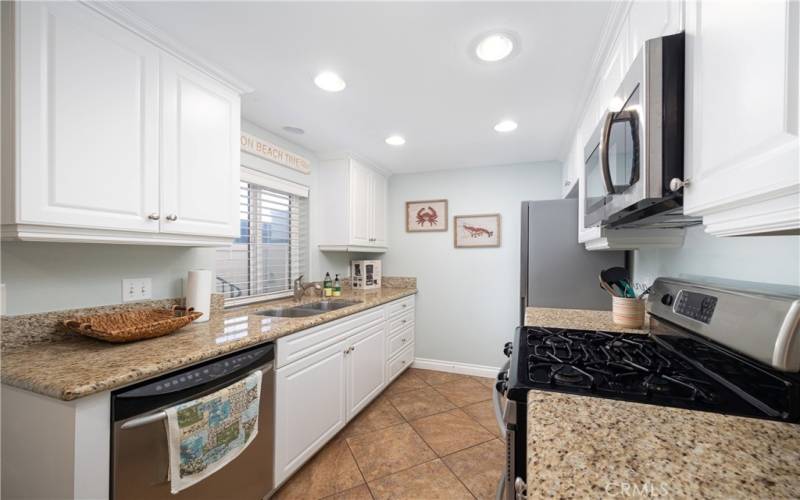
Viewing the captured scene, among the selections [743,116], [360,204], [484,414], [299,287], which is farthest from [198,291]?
[484,414]

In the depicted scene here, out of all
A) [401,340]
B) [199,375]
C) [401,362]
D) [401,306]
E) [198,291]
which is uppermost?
[198,291]

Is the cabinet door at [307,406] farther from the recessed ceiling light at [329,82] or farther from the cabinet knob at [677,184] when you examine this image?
the cabinet knob at [677,184]

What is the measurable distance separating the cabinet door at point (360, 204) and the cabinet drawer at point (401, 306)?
690 millimetres

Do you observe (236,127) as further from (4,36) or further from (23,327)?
(23,327)

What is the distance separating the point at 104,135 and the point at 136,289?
771 mm

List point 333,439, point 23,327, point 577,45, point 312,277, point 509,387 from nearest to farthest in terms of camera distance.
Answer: point 509,387, point 23,327, point 577,45, point 333,439, point 312,277

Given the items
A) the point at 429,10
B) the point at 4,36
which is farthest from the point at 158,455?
the point at 429,10

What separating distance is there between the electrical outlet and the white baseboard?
273 cm

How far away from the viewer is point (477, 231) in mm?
3477

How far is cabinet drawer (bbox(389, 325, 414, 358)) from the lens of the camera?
9.97 feet

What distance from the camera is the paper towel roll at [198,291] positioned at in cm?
173

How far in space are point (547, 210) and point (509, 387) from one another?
180 cm

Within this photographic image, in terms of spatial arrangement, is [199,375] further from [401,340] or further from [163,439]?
[401,340]

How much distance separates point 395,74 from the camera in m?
1.70
